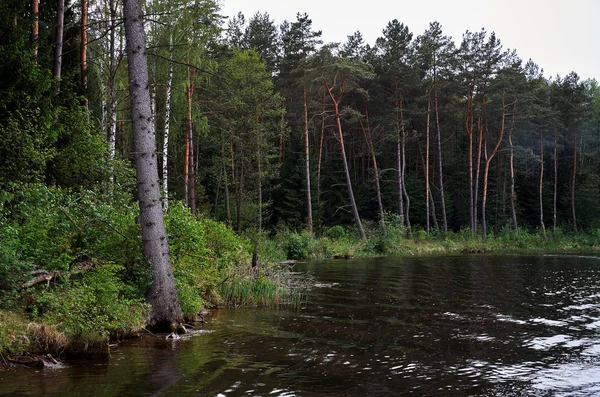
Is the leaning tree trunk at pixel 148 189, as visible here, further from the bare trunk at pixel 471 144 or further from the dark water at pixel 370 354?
the bare trunk at pixel 471 144

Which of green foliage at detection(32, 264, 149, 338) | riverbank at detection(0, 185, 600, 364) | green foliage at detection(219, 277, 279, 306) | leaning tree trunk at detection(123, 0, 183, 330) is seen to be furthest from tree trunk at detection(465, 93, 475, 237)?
green foliage at detection(32, 264, 149, 338)

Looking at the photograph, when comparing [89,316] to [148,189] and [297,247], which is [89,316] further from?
[297,247]

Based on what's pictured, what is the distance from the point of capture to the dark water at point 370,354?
5859mm

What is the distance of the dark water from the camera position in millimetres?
5859

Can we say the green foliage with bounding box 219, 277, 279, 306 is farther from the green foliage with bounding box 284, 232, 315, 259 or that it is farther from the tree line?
the green foliage with bounding box 284, 232, 315, 259

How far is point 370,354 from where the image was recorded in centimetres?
752

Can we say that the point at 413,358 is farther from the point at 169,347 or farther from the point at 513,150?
the point at 513,150

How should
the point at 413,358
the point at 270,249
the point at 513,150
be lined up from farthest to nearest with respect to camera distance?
the point at 513,150 → the point at 270,249 → the point at 413,358

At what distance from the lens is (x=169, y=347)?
7.91 metres

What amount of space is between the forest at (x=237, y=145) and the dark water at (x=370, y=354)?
106cm

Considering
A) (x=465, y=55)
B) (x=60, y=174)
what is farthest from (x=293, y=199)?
(x=60, y=174)

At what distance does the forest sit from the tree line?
0.11 meters

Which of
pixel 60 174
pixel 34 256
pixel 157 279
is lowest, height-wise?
pixel 157 279

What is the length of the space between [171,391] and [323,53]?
2869cm
